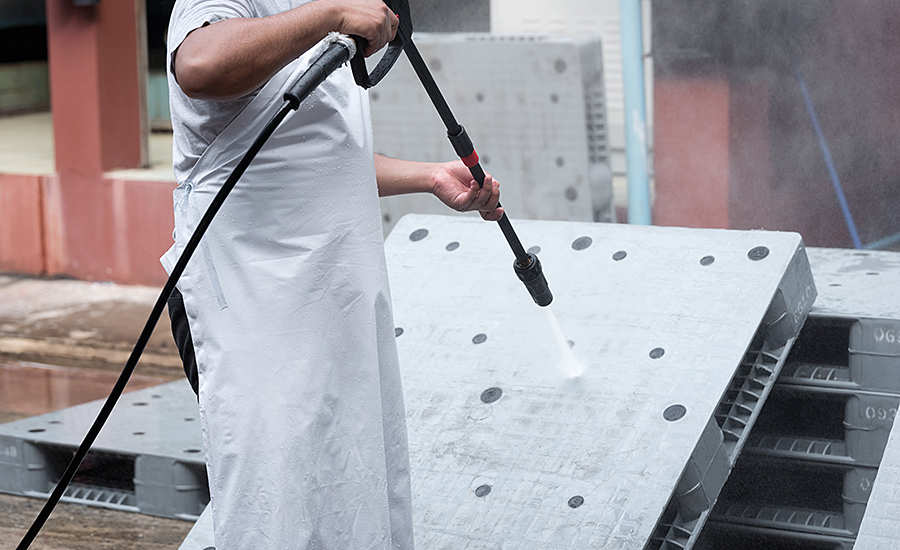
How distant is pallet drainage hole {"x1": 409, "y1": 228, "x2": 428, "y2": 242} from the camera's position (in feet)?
9.61

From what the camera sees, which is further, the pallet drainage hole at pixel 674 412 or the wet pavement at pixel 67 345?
the wet pavement at pixel 67 345

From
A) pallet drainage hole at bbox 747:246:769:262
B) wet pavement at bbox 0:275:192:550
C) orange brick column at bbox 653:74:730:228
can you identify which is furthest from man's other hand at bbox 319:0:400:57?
orange brick column at bbox 653:74:730:228

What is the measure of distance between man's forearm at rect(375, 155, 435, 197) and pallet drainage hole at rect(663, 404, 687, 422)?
0.58 meters

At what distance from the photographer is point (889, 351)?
238 centimetres

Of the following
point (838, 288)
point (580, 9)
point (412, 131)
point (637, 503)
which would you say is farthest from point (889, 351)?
point (580, 9)

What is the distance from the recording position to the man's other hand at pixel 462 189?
200cm

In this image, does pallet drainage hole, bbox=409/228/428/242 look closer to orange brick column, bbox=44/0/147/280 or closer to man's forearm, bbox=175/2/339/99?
man's forearm, bbox=175/2/339/99

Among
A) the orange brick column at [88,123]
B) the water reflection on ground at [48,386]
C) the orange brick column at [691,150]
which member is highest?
the orange brick column at [88,123]

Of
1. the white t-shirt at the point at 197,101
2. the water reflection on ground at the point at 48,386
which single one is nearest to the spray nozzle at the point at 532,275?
the white t-shirt at the point at 197,101

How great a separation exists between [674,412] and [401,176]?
63 cm

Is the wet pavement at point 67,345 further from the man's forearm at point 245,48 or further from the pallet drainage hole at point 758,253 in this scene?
the man's forearm at point 245,48

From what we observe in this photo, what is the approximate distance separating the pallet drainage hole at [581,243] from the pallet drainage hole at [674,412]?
1.77 feet

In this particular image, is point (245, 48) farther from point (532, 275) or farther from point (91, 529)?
point (91, 529)

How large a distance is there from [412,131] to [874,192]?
54.7 inches
